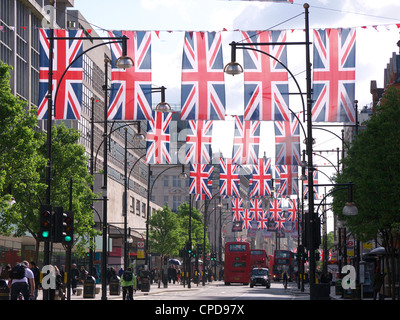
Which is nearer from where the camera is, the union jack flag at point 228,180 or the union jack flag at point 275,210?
the union jack flag at point 228,180

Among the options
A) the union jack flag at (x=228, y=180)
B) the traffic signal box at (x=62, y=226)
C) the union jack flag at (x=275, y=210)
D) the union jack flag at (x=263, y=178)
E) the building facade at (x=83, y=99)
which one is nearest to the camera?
the traffic signal box at (x=62, y=226)

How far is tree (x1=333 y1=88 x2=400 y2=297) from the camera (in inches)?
1670

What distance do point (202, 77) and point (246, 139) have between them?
13313mm

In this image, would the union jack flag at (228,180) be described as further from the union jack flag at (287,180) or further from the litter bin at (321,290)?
the litter bin at (321,290)

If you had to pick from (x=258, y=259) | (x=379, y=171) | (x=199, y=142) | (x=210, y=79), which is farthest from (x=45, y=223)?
(x=258, y=259)

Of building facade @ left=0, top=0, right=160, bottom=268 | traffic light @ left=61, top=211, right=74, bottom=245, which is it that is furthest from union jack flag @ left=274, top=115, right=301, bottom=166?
traffic light @ left=61, top=211, right=74, bottom=245

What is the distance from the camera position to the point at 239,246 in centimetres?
8706

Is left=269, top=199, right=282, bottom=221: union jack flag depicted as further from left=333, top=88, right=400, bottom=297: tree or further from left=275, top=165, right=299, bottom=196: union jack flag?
left=333, top=88, right=400, bottom=297: tree

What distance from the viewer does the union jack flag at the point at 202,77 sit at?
1264 inches

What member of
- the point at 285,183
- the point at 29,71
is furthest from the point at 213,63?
the point at 29,71

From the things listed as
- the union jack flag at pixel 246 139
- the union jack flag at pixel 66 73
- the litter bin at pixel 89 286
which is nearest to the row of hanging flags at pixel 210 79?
the union jack flag at pixel 66 73

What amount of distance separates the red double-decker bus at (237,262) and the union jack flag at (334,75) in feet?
185

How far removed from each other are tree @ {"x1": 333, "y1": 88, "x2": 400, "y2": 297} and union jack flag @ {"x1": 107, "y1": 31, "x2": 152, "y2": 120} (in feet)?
48.9
